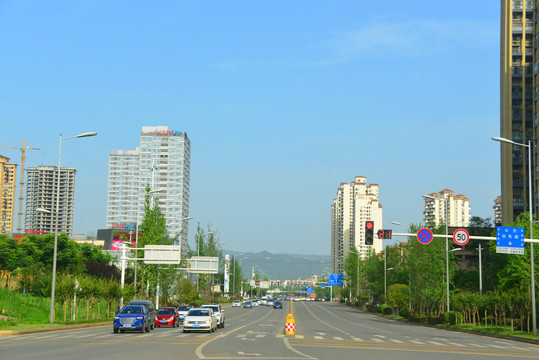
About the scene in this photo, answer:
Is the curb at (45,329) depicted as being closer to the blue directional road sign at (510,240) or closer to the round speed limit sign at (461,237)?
the round speed limit sign at (461,237)

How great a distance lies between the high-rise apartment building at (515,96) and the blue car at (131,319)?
96.4 m

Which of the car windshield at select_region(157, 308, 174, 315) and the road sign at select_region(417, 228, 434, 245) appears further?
the car windshield at select_region(157, 308, 174, 315)

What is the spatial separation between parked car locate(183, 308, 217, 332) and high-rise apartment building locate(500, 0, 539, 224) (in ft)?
305

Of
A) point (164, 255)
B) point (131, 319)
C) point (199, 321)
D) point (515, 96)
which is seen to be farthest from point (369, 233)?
point (515, 96)

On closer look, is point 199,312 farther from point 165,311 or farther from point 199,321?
point 165,311

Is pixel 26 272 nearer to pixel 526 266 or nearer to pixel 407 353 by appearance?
pixel 526 266

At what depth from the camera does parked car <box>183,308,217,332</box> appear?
41.6m

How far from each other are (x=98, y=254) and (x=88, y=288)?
181ft

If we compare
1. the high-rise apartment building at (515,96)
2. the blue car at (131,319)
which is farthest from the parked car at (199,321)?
the high-rise apartment building at (515,96)

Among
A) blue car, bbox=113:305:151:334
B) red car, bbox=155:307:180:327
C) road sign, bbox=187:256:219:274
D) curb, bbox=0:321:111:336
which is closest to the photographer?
curb, bbox=0:321:111:336

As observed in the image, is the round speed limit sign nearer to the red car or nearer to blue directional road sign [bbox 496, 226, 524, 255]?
blue directional road sign [bbox 496, 226, 524, 255]

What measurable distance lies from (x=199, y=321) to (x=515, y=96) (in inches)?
4023

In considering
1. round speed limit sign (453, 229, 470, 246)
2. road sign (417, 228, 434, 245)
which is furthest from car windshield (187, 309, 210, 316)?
round speed limit sign (453, 229, 470, 246)

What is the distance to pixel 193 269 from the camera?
83188 mm
